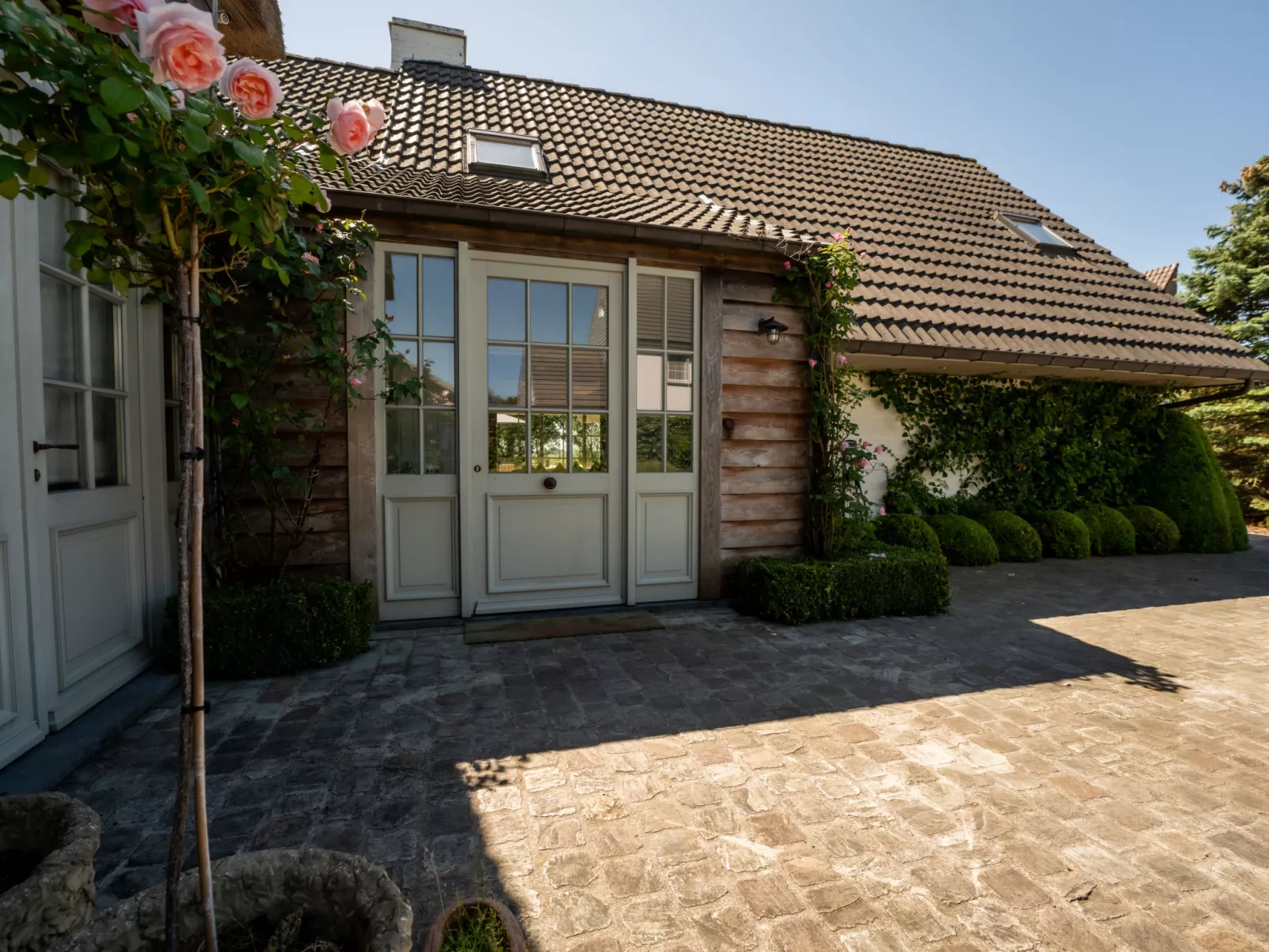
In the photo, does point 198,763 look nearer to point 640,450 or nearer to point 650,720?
point 650,720

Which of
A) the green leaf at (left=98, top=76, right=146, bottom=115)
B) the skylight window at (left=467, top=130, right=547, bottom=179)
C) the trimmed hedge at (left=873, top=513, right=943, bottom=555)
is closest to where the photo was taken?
the green leaf at (left=98, top=76, right=146, bottom=115)

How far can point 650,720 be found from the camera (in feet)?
8.66

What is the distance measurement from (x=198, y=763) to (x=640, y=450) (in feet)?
11.4

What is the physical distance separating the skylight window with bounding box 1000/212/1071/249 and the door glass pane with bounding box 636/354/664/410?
631cm

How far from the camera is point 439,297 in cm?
394

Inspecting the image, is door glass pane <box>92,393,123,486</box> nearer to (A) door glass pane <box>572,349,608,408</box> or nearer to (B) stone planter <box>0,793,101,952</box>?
(B) stone planter <box>0,793,101,952</box>

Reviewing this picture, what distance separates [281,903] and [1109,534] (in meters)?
8.43

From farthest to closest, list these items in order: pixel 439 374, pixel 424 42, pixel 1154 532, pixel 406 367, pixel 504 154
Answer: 1. pixel 424 42
2. pixel 1154 532
3. pixel 504 154
4. pixel 439 374
5. pixel 406 367

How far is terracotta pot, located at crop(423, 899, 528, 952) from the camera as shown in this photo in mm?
1276

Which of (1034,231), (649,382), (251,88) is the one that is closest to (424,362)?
(649,382)

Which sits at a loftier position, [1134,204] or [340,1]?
[1134,204]

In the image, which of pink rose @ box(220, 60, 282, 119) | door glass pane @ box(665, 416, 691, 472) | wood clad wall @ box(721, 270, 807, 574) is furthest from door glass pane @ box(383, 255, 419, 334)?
pink rose @ box(220, 60, 282, 119)

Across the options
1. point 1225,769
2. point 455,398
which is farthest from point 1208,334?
A: point 455,398

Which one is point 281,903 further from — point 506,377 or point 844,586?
point 844,586
